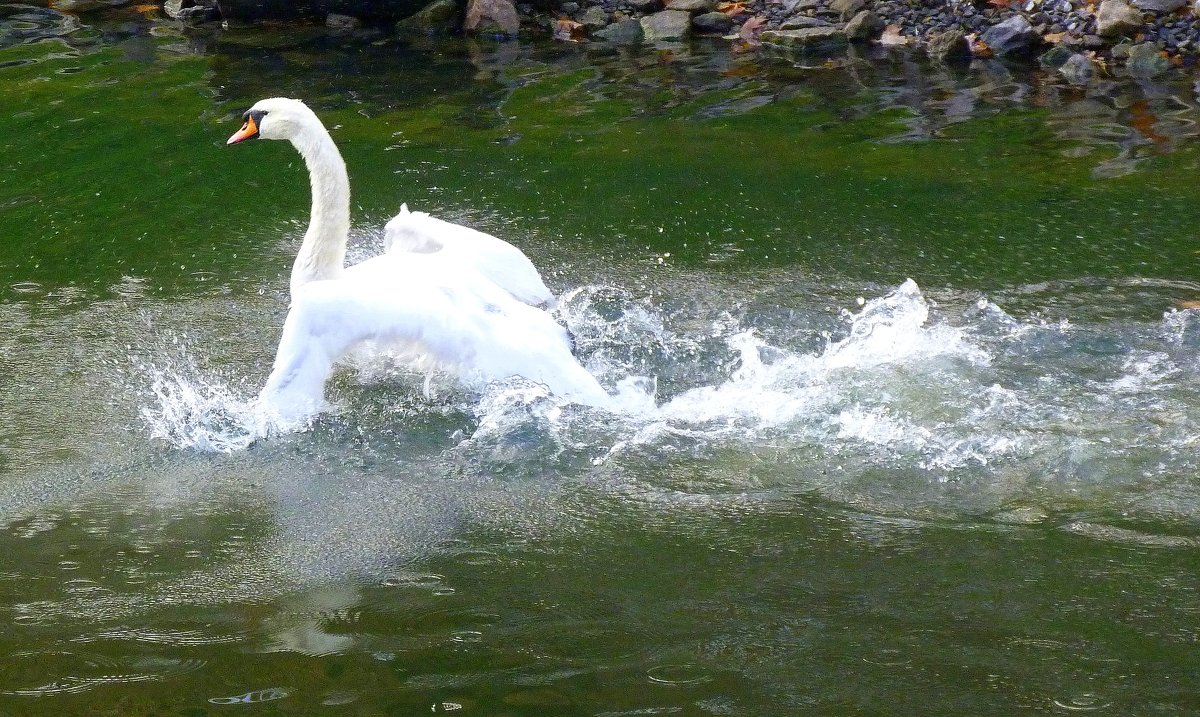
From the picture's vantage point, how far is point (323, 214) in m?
6.31

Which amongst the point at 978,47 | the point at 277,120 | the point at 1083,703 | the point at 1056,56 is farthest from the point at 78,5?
the point at 1083,703

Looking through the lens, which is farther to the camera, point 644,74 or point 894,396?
point 644,74

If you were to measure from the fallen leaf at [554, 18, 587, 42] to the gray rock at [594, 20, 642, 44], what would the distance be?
0.89 ft

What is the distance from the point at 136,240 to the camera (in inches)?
327

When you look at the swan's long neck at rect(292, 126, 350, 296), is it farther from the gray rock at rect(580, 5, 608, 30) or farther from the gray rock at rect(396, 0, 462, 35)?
the gray rock at rect(396, 0, 462, 35)

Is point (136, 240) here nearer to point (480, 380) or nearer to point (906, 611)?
point (480, 380)

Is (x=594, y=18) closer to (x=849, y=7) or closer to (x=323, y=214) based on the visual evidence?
(x=849, y=7)

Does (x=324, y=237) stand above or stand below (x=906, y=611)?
above

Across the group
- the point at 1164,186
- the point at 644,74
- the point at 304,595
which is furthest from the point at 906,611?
the point at 644,74

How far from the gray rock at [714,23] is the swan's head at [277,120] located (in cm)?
885

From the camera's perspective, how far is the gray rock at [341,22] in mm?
15531

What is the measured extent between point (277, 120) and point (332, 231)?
618 mm

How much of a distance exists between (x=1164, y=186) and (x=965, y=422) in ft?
13.2

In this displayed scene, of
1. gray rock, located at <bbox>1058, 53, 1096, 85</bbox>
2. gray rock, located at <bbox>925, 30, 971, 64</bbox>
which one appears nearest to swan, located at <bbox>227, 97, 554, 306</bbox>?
gray rock, located at <bbox>1058, 53, 1096, 85</bbox>
